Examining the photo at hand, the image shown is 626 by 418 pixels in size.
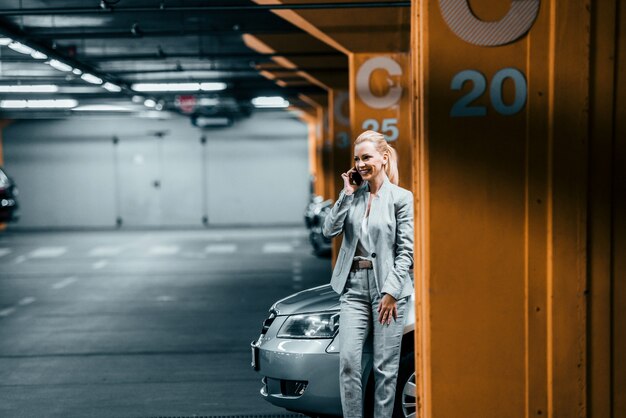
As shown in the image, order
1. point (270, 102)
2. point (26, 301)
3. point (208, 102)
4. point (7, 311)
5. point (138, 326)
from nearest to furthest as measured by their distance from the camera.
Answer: point (138, 326) < point (7, 311) < point (26, 301) < point (270, 102) < point (208, 102)

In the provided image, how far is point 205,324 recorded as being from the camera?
870 centimetres

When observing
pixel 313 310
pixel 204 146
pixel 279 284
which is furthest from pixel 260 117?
pixel 313 310

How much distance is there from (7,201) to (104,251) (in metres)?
3.48

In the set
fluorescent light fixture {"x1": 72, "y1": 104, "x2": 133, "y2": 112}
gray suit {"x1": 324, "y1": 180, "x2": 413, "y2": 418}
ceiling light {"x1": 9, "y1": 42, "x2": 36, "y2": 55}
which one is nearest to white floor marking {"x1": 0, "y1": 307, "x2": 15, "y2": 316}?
ceiling light {"x1": 9, "y1": 42, "x2": 36, "y2": 55}

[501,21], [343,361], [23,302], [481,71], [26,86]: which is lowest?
[23,302]

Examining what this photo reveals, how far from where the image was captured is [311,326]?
4371 millimetres

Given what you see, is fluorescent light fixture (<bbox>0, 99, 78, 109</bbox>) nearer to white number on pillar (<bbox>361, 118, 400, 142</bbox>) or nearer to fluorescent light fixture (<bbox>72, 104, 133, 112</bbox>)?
fluorescent light fixture (<bbox>72, 104, 133, 112</bbox>)

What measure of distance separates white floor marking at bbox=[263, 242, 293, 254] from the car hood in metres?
12.3

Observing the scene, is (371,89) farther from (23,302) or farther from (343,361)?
(343,361)

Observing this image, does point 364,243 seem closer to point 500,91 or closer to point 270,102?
point 500,91

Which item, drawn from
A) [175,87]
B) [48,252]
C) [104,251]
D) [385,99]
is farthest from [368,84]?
[48,252]

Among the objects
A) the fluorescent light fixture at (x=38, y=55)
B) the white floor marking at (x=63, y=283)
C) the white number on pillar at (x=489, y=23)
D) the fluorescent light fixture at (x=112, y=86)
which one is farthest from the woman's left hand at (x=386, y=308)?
the fluorescent light fixture at (x=112, y=86)

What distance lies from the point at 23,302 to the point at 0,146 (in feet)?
57.4

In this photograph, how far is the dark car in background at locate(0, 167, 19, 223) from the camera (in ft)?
63.5
